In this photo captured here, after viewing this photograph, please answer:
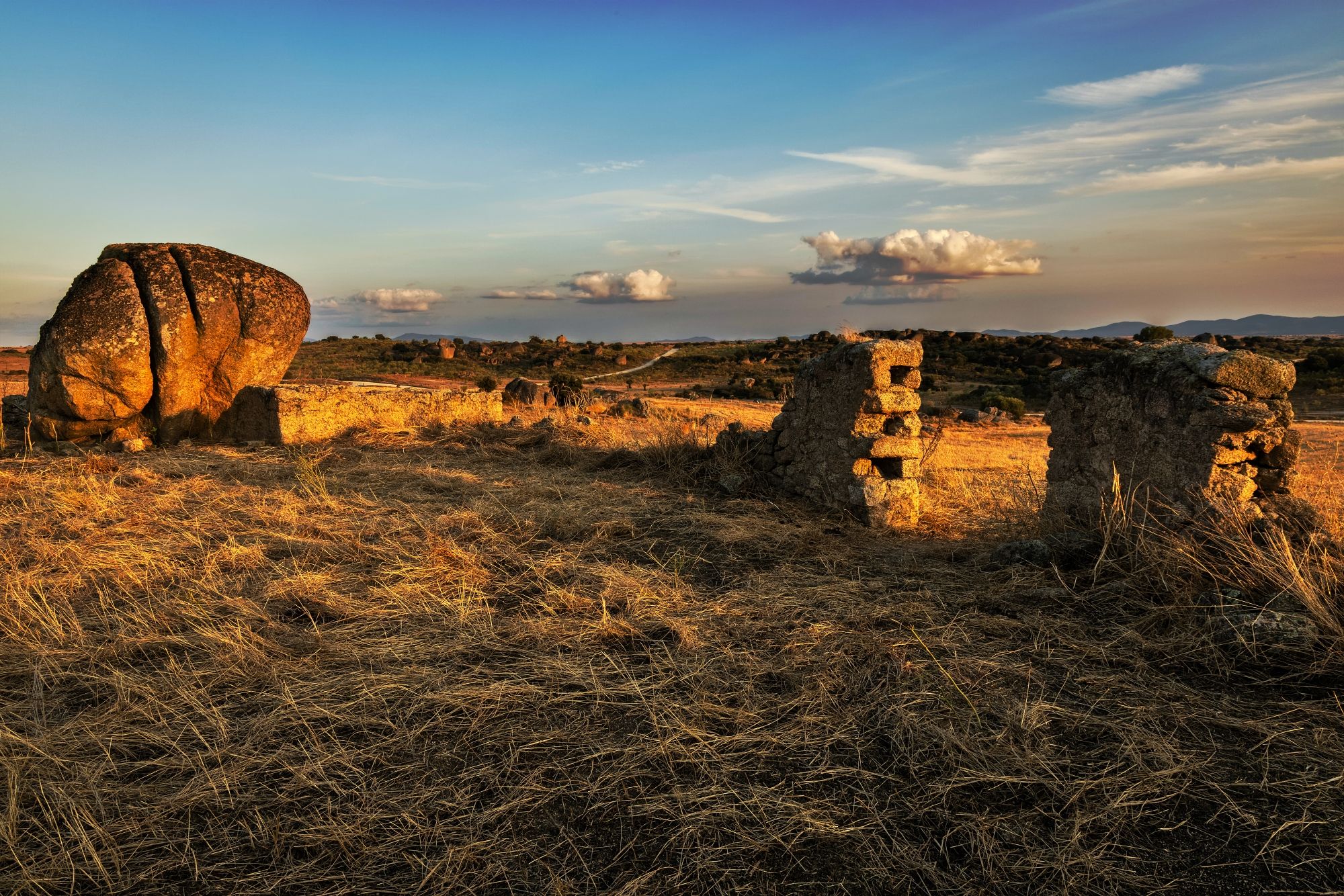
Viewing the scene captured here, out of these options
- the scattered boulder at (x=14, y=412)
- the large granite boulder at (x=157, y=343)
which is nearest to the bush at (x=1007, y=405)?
the large granite boulder at (x=157, y=343)

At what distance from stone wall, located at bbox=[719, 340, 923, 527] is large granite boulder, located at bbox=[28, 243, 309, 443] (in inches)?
297

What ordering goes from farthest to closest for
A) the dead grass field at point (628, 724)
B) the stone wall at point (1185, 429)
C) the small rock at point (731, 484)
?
the small rock at point (731, 484) → the stone wall at point (1185, 429) → the dead grass field at point (628, 724)

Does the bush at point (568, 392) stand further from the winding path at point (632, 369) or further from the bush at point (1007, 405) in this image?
the bush at point (1007, 405)

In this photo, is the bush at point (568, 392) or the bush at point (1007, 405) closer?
the bush at point (568, 392)

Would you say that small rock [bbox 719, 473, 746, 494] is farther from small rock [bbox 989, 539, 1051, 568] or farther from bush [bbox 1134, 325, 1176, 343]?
bush [bbox 1134, 325, 1176, 343]

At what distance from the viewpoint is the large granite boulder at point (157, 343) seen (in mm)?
8891

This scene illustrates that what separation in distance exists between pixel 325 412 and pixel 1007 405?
1853cm

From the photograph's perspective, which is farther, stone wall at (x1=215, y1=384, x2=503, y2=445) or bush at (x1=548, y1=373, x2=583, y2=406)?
bush at (x1=548, y1=373, x2=583, y2=406)

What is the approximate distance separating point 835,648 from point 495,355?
131ft

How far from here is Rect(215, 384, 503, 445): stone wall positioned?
9328 mm

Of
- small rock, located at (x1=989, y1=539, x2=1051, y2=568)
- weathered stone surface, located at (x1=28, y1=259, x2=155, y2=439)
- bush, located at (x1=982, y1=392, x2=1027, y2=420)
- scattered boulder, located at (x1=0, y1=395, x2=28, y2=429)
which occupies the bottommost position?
small rock, located at (x1=989, y1=539, x2=1051, y2=568)

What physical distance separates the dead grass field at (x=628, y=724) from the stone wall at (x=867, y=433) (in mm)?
988

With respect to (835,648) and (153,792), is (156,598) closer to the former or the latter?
(153,792)

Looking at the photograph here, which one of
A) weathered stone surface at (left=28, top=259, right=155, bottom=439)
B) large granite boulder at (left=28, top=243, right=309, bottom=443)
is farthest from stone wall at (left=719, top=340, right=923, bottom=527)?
weathered stone surface at (left=28, top=259, right=155, bottom=439)
